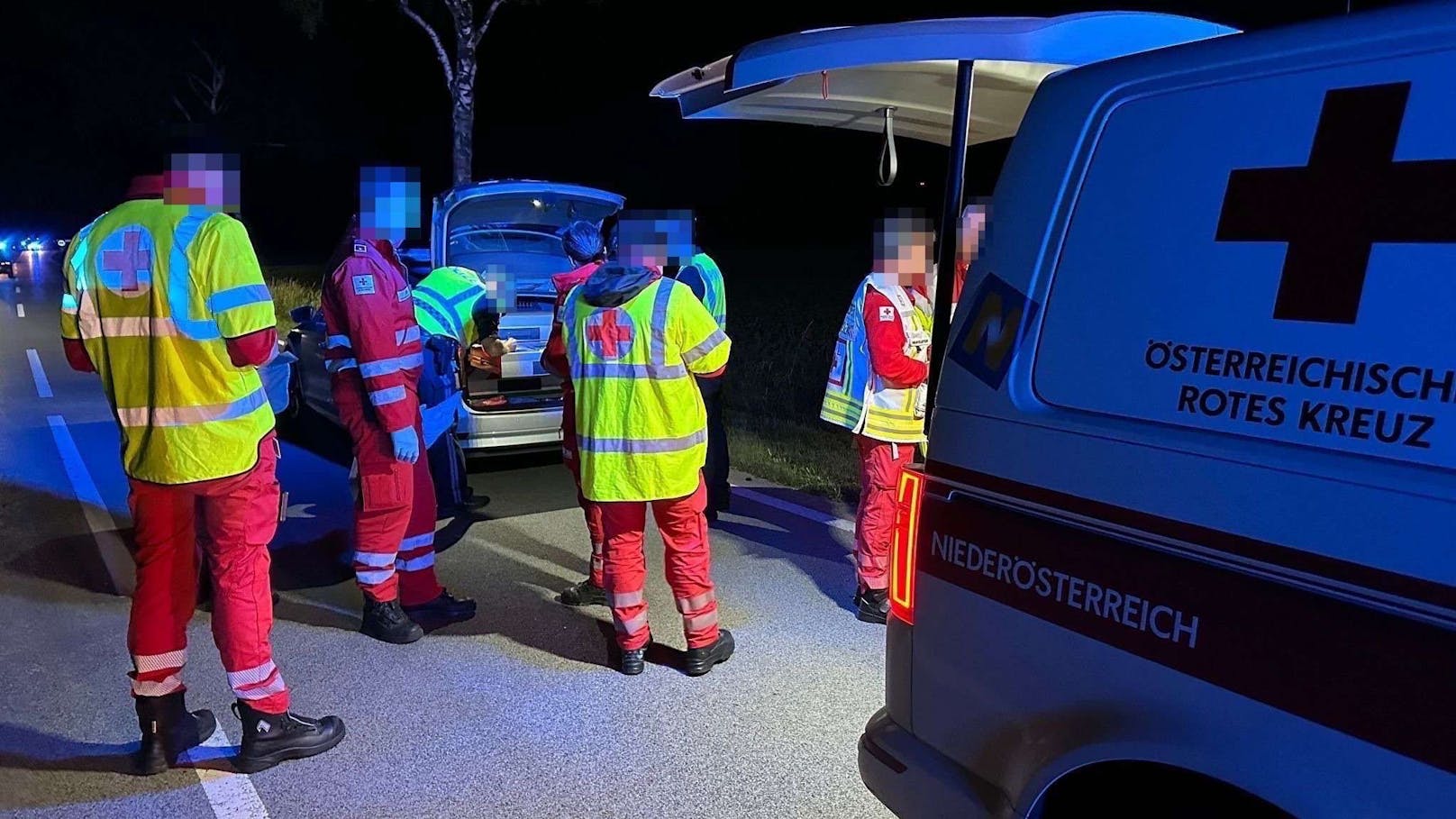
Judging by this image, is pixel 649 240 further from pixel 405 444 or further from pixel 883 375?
pixel 405 444

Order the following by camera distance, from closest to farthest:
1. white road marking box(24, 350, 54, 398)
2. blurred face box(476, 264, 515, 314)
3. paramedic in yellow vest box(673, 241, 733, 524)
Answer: paramedic in yellow vest box(673, 241, 733, 524) → blurred face box(476, 264, 515, 314) → white road marking box(24, 350, 54, 398)

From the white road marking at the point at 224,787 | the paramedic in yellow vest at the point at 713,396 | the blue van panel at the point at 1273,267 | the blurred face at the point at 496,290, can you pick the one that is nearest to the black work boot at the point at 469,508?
the blurred face at the point at 496,290

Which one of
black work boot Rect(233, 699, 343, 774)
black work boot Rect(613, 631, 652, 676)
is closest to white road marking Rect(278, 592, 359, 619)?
black work boot Rect(233, 699, 343, 774)

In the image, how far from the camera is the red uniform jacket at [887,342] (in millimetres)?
4344

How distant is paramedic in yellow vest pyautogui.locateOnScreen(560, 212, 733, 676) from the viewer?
3.75m

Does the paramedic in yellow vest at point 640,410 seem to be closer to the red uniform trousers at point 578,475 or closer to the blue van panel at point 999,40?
the red uniform trousers at point 578,475

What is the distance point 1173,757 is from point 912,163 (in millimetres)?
30023

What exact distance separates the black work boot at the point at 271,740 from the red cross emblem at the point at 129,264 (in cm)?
141

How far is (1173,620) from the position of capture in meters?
1.75

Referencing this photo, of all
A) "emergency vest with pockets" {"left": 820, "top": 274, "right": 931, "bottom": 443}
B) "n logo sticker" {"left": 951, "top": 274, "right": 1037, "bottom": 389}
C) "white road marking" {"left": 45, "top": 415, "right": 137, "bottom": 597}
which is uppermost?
"n logo sticker" {"left": 951, "top": 274, "right": 1037, "bottom": 389}

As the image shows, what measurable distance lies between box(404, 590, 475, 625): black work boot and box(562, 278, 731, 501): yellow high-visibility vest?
4.21 ft

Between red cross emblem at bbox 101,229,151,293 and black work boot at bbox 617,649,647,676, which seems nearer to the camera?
red cross emblem at bbox 101,229,151,293

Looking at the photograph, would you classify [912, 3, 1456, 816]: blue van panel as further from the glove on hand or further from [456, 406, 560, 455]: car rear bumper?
[456, 406, 560, 455]: car rear bumper

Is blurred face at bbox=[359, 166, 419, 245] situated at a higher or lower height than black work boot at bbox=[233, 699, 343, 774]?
higher
